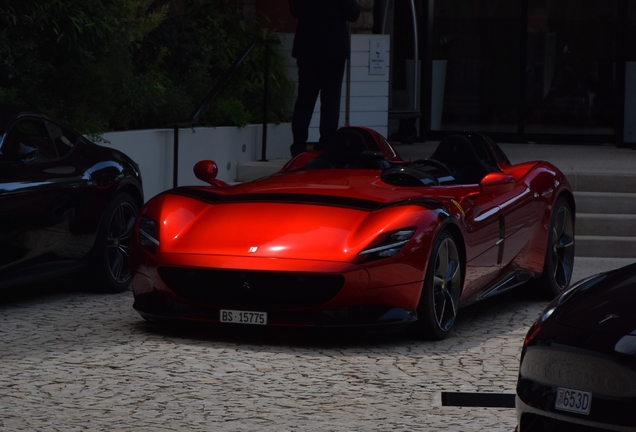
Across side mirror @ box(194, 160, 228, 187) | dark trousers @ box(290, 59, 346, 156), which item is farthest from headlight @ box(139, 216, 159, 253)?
dark trousers @ box(290, 59, 346, 156)

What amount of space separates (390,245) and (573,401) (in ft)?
10.3

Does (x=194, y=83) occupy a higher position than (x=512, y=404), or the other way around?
(x=194, y=83)

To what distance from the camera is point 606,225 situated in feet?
39.2

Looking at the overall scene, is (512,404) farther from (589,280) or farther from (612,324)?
(612,324)

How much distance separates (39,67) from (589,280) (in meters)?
8.14

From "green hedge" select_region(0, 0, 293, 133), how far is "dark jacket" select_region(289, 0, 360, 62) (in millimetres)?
1590

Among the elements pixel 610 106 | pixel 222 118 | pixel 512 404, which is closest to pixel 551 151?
pixel 610 106

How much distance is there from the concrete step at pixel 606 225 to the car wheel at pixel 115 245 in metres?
4.79

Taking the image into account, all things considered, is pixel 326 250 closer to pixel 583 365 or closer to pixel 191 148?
A: pixel 583 365

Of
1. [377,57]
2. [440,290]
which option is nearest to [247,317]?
[440,290]

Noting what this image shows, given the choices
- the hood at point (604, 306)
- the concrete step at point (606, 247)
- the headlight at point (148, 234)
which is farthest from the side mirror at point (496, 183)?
the hood at point (604, 306)

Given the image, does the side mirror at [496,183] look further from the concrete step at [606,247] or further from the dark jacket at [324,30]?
the dark jacket at [324,30]

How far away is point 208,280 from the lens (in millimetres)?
6961

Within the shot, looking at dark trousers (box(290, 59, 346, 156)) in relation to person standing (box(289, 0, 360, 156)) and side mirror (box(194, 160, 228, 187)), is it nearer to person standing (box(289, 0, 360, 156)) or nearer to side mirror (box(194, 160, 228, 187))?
person standing (box(289, 0, 360, 156))
